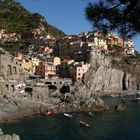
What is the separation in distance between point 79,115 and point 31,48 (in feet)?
174

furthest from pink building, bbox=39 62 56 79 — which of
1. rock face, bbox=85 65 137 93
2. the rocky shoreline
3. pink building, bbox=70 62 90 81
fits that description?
the rocky shoreline

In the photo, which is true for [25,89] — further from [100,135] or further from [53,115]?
[100,135]

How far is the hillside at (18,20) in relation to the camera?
4228 inches

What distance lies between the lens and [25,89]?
58.7 metres

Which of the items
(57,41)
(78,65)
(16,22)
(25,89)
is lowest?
(25,89)

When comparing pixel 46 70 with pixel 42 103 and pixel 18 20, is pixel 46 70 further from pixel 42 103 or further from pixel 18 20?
pixel 18 20

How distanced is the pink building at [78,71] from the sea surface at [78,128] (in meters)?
31.3

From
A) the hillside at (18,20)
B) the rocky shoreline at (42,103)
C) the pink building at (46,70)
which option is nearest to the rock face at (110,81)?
the pink building at (46,70)

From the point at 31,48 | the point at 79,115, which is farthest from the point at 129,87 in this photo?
the point at 79,115

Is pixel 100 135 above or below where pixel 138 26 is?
below

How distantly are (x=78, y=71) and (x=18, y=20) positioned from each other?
41.7m

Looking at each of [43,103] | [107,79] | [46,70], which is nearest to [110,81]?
[107,79]

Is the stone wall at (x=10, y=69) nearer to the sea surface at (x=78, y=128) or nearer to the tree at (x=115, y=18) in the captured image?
the sea surface at (x=78, y=128)

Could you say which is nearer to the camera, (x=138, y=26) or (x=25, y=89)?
(x=138, y=26)
